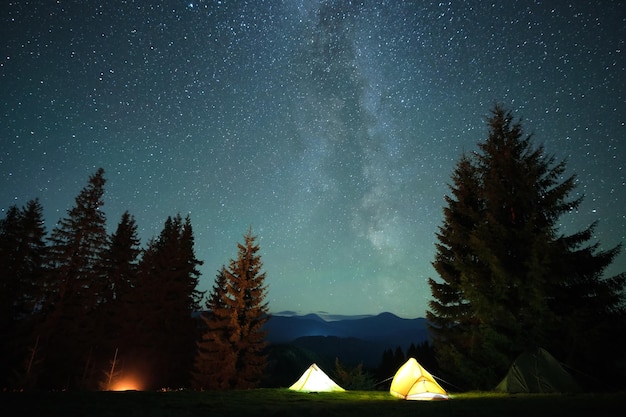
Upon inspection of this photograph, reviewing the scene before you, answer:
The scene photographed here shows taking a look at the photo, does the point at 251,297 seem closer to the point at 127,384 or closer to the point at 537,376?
the point at 127,384

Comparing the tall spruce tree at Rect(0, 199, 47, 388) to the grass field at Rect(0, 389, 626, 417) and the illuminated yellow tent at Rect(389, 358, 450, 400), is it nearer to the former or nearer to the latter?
the grass field at Rect(0, 389, 626, 417)

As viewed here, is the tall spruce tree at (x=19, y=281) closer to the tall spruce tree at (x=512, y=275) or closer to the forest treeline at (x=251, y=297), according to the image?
the forest treeline at (x=251, y=297)

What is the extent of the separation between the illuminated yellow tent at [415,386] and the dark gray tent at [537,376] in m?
2.75

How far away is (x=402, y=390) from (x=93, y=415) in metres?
9.71

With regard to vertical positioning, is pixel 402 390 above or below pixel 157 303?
below

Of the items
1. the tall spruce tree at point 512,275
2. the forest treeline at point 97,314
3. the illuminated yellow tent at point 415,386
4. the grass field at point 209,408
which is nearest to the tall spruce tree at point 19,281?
the forest treeline at point 97,314

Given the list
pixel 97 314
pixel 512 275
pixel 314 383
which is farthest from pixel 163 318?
pixel 512 275

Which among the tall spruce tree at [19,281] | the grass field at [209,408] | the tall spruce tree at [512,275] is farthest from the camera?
the tall spruce tree at [19,281]

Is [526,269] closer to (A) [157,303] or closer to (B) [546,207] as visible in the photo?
(B) [546,207]

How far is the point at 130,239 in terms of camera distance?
1400 inches

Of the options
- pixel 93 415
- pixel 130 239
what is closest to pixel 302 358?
pixel 130 239

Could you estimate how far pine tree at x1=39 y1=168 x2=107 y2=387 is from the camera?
25469 millimetres

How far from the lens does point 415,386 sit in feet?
39.1

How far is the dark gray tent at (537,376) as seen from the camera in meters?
11.9
